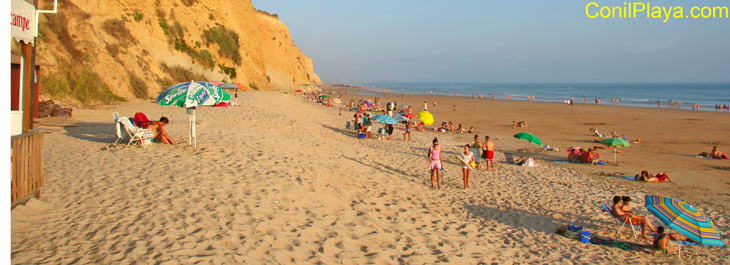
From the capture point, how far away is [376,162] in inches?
464

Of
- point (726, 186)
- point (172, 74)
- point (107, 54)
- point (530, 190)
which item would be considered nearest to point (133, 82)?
point (107, 54)

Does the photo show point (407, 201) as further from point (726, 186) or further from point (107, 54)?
point (107, 54)

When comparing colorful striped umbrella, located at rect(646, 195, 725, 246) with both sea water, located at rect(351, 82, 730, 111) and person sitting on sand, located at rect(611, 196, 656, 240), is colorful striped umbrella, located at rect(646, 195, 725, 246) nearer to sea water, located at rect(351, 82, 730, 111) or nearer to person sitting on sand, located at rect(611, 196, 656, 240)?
person sitting on sand, located at rect(611, 196, 656, 240)

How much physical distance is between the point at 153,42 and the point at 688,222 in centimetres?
2797

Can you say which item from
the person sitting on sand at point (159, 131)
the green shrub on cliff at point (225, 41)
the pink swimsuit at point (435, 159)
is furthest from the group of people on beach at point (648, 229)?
the green shrub on cliff at point (225, 41)

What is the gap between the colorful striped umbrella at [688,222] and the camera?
638 centimetres

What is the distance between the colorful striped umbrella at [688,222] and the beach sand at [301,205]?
442 mm

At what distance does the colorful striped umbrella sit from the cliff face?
65.4 ft

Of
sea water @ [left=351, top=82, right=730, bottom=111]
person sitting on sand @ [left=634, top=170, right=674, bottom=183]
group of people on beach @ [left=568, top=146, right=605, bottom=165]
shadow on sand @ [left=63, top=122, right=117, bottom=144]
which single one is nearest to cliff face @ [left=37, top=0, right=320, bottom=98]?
shadow on sand @ [left=63, top=122, right=117, bottom=144]

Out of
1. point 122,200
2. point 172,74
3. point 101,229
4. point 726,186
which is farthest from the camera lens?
point 172,74

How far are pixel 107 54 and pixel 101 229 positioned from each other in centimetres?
1830

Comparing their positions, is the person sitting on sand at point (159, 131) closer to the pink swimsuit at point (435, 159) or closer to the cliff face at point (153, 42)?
the pink swimsuit at point (435, 159)

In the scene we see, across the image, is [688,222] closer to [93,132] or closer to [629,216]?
[629,216]

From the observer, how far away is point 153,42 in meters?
27.2
